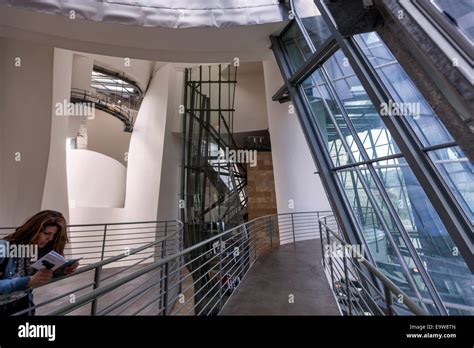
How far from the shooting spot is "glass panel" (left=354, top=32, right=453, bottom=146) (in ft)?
7.06

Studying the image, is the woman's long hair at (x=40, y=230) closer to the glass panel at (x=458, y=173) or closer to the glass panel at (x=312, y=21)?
the glass panel at (x=458, y=173)

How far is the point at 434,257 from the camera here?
260 cm

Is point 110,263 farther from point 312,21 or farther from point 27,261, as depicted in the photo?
point 312,21

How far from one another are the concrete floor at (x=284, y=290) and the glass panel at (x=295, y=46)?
3321 millimetres

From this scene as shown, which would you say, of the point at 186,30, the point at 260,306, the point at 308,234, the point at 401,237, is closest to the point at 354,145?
the point at 401,237

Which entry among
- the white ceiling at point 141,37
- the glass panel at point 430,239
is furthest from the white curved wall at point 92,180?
the glass panel at point 430,239

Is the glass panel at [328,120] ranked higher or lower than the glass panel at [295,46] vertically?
lower

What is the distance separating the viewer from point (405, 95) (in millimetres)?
2393

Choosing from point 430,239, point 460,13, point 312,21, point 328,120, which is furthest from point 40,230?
point 312,21

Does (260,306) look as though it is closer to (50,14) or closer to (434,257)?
(434,257)

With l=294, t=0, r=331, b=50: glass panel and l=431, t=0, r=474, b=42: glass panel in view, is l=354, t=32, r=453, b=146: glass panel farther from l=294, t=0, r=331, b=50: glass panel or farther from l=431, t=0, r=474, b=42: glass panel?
l=294, t=0, r=331, b=50: glass panel

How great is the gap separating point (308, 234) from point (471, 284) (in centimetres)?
429

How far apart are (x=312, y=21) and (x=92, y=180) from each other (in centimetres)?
777

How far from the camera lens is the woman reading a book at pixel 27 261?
115 cm
